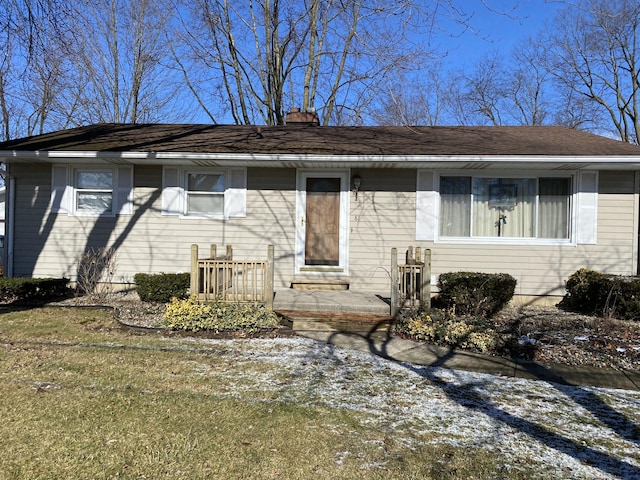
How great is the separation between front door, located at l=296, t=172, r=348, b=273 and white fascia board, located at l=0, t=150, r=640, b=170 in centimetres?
49

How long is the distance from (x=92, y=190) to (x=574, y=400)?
9.10 meters

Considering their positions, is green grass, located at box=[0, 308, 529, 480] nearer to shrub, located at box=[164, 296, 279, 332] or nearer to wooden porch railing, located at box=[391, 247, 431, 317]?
shrub, located at box=[164, 296, 279, 332]

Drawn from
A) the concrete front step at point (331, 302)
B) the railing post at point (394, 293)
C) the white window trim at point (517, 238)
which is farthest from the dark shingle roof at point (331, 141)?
the concrete front step at point (331, 302)

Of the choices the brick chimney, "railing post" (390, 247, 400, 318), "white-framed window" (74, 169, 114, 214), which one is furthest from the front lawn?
the brick chimney

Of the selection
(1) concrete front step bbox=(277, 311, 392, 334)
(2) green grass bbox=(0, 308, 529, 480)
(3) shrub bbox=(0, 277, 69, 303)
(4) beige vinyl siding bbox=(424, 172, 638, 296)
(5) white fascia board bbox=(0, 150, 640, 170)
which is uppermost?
(5) white fascia board bbox=(0, 150, 640, 170)

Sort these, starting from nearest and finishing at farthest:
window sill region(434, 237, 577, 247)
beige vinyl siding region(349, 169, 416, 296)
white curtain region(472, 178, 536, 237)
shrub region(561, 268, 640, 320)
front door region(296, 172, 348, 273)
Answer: shrub region(561, 268, 640, 320) < window sill region(434, 237, 577, 247) < white curtain region(472, 178, 536, 237) < beige vinyl siding region(349, 169, 416, 296) < front door region(296, 172, 348, 273)

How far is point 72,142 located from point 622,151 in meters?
10.8

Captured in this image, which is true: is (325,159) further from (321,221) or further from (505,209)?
(505,209)

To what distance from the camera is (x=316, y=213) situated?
29.6 ft

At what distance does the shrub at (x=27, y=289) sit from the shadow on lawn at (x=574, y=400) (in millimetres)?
6546

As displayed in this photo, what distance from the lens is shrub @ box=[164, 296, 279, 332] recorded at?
621 cm

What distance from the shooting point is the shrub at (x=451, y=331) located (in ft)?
18.4

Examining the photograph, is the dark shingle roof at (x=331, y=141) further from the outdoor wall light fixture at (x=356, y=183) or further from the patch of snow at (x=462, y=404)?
the patch of snow at (x=462, y=404)

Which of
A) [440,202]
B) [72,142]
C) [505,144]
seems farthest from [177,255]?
[505,144]
